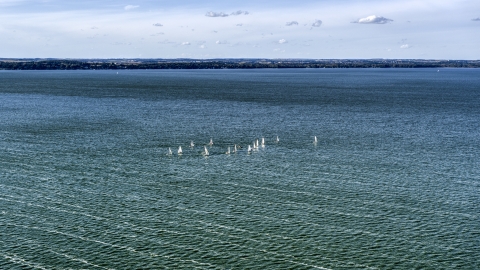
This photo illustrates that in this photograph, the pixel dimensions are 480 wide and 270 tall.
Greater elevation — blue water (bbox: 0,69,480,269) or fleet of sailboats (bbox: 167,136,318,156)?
fleet of sailboats (bbox: 167,136,318,156)

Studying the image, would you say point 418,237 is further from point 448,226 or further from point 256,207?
point 256,207

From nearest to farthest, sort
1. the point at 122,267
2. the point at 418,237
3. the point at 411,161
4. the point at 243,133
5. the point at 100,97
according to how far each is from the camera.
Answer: the point at 122,267 < the point at 418,237 < the point at 411,161 < the point at 243,133 < the point at 100,97

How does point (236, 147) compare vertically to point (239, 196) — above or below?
above

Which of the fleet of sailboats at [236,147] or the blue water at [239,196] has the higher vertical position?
the fleet of sailboats at [236,147]

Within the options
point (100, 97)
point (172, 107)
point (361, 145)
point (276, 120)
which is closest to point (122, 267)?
point (361, 145)

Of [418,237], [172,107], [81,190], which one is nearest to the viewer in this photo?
[418,237]

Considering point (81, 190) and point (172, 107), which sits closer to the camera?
point (81, 190)

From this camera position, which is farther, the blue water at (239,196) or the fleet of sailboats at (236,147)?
the fleet of sailboats at (236,147)

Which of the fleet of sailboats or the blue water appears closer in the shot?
the blue water
